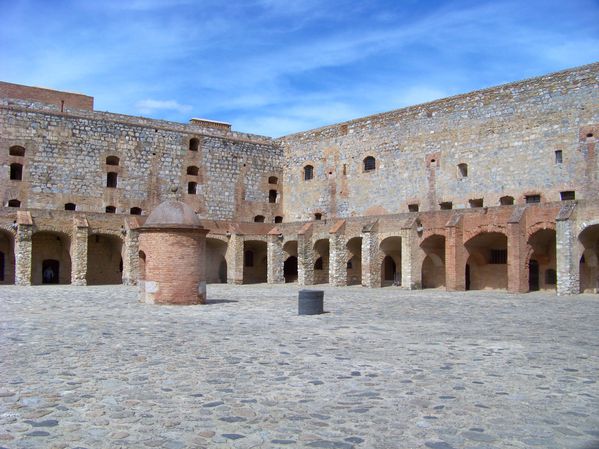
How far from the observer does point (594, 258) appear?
2431cm

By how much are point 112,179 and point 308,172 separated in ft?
41.1

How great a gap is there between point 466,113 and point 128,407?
2854 cm

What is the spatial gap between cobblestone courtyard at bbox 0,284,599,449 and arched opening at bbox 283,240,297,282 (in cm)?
2099

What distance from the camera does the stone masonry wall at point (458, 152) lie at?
2767 cm

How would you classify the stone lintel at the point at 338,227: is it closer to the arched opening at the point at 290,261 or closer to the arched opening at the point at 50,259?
the arched opening at the point at 290,261

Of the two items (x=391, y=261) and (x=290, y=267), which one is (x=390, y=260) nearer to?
(x=391, y=261)

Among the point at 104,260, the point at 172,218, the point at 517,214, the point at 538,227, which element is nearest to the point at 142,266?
the point at 172,218

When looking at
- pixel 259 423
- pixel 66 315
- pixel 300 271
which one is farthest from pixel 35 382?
pixel 300 271

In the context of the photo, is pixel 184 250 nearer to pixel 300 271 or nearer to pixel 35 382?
pixel 35 382

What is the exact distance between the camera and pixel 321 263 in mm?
34906

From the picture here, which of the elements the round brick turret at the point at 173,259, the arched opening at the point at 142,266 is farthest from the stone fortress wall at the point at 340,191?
the round brick turret at the point at 173,259

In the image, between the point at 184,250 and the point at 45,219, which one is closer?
the point at 184,250

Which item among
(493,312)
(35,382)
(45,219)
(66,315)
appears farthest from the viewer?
(45,219)

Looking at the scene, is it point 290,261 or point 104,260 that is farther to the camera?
point 290,261
